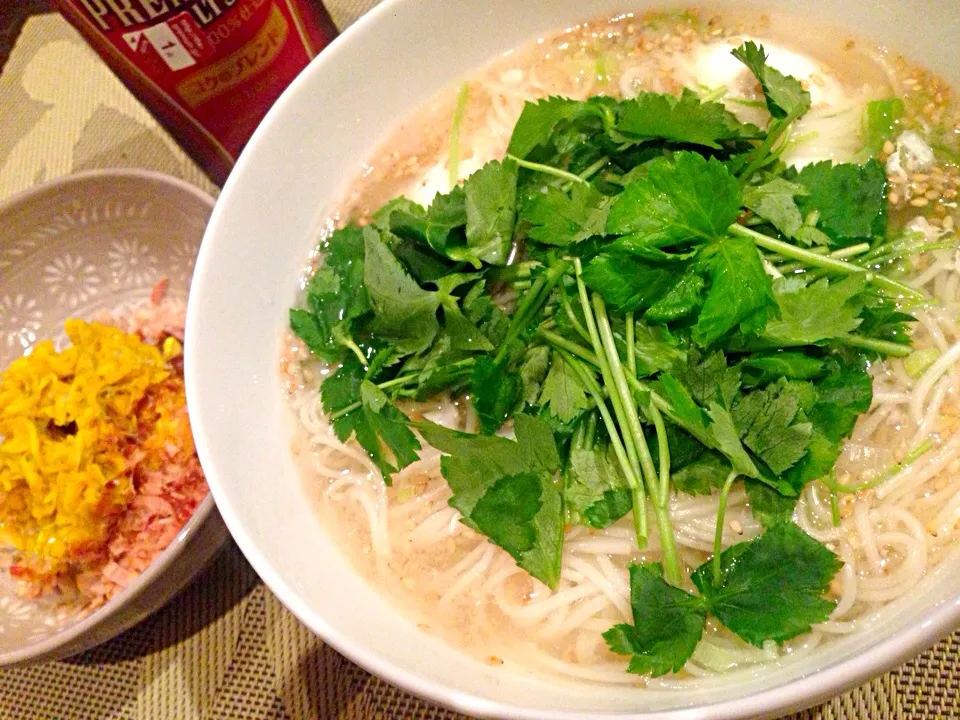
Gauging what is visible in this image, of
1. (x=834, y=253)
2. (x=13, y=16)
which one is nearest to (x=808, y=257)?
(x=834, y=253)

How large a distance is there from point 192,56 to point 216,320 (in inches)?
21.6

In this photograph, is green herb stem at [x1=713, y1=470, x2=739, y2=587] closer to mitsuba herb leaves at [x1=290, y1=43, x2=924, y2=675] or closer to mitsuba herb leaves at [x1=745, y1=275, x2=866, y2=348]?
mitsuba herb leaves at [x1=290, y1=43, x2=924, y2=675]

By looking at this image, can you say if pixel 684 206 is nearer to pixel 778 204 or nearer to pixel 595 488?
pixel 778 204

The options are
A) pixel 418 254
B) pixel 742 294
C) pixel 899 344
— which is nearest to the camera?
pixel 742 294

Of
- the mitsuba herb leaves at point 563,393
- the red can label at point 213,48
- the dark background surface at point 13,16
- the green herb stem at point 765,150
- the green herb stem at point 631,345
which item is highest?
the dark background surface at point 13,16

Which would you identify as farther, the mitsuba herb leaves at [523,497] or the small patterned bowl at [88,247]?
the small patterned bowl at [88,247]

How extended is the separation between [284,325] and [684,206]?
81 cm

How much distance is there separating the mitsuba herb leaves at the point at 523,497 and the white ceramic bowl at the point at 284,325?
0.62ft

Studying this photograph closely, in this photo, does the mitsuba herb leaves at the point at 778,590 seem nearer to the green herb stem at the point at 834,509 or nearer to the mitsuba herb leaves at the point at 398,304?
the green herb stem at the point at 834,509

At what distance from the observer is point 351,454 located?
1351mm

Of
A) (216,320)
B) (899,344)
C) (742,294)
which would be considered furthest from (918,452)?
(216,320)

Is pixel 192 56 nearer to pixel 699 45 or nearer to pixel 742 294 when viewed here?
pixel 699 45

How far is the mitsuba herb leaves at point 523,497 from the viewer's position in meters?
1.06

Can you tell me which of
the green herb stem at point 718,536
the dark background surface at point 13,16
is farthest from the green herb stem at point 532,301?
the dark background surface at point 13,16
